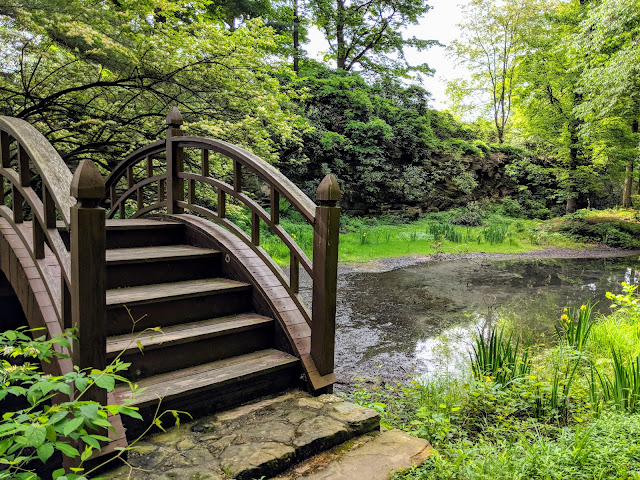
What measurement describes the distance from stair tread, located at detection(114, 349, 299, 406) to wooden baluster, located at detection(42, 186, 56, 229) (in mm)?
935

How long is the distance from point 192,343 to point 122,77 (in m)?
4.10

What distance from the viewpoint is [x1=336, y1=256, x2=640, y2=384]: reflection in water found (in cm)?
421

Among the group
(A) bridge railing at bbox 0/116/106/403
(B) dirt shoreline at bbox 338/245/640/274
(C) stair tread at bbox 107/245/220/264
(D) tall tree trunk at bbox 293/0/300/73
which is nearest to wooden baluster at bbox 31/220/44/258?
(A) bridge railing at bbox 0/116/106/403

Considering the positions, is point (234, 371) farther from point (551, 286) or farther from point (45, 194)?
point (551, 286)

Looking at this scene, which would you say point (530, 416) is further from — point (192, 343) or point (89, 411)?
point (89, 411)

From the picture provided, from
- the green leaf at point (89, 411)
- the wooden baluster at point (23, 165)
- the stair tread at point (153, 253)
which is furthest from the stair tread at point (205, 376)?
the wooden baluster at point (23, 165)

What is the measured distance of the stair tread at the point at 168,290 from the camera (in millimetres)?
2529

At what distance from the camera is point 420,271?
8594 mm

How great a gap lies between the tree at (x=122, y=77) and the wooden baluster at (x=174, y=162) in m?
1.41

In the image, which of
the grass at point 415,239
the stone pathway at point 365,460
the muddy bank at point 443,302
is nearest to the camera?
the stone pathway at point 365,460

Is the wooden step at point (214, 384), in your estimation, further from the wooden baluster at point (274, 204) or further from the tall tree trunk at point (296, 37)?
the tall tree trunk at point (296, 37)

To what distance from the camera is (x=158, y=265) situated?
118 inches

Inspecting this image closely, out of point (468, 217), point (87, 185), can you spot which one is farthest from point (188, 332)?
point (468, 217)

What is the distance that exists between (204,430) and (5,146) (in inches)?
94.0
